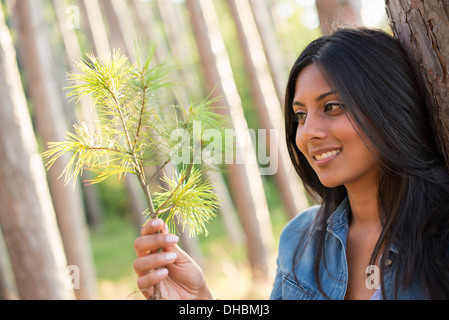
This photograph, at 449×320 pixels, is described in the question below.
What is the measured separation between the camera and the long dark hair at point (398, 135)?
4.28ft

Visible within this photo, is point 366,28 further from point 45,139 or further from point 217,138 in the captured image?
point 45,139

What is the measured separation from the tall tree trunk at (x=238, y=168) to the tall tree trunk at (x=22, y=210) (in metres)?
2.74

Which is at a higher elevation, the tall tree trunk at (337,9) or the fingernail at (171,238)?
the tall tree trunk at (337,9)

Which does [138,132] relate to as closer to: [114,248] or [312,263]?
[312,263]

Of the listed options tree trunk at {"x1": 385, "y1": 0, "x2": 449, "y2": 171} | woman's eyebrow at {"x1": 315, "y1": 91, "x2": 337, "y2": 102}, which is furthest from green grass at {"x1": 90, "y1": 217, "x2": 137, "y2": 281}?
tree trunk at {"x1": 385, "y1": 0, "x2": 449, "y2": 171}

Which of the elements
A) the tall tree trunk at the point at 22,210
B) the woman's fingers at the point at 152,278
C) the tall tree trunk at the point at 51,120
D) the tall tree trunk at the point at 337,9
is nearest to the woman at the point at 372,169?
the woman's fingers at the point at 152,278

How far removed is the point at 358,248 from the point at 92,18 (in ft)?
25.7

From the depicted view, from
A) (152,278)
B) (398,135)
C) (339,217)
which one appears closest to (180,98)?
(152,278)

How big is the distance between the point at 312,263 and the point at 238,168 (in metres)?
3.88

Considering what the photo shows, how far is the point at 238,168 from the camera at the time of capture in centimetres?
554

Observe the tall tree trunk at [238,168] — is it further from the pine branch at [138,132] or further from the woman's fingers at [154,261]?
the woman's fingers at [154,261]

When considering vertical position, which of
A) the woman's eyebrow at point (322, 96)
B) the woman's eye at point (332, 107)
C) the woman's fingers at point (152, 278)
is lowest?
the woman's fingers at point (152, 278)

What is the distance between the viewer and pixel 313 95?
56.9 inches
